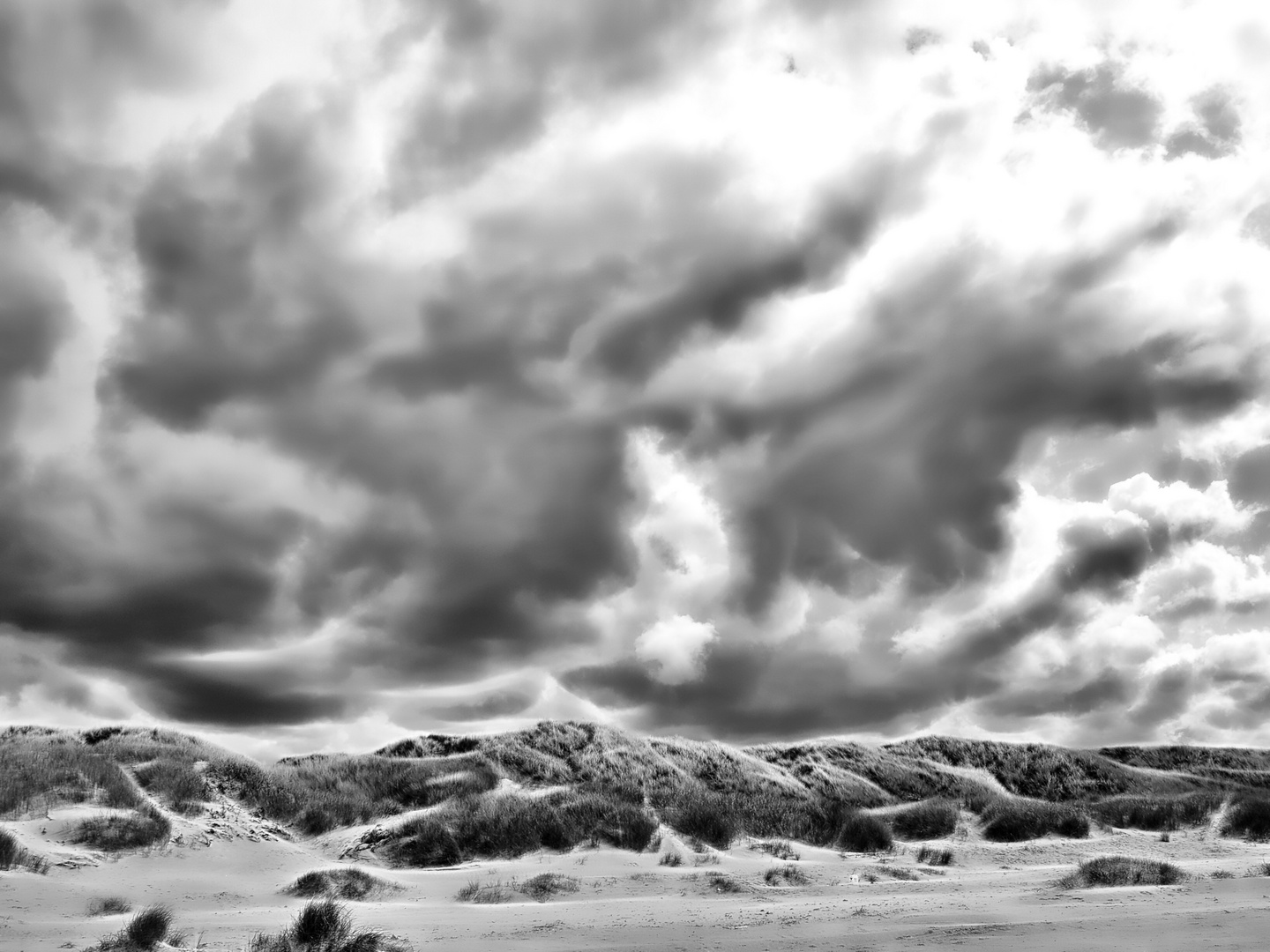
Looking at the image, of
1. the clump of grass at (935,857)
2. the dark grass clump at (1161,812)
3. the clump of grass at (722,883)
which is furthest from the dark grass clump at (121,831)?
the dark grass clump at (1161,812)

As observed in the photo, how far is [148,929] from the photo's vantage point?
13289mm

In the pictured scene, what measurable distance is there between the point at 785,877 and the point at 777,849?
464 cm

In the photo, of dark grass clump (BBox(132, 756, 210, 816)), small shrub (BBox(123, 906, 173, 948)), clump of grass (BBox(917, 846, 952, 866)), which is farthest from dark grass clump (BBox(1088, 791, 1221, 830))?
small shrub (BBox(123, 906, 173, 948))

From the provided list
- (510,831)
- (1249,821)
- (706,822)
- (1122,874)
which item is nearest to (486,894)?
(510,831)

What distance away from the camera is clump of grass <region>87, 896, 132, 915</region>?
16.5 m

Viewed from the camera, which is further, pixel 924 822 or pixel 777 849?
pixel 924 822

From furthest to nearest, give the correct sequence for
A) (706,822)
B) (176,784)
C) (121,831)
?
(176,784), (706,822), (121,831)

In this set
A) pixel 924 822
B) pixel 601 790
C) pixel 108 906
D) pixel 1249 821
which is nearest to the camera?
pixel 108 906

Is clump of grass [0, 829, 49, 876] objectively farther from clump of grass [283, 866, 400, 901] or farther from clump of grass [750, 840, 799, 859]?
clump of grass [750, 840, 799, 859]

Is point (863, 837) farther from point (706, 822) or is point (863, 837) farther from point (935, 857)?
point (706, 822)

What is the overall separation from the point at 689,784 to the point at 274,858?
64.1ft

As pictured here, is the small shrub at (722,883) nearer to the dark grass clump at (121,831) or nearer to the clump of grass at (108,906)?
the clump of grass at (108,906)

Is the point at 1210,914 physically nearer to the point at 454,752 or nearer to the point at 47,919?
the point at 47,919

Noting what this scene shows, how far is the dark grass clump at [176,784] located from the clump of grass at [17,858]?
6.46 metres
